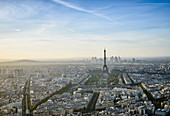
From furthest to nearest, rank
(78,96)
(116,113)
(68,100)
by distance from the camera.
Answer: (78,96)
(68,100)
(116,113)

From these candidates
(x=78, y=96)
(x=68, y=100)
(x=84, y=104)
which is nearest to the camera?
(x=84, y=104)

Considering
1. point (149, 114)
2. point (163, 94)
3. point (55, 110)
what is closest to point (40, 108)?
point (55, 110)

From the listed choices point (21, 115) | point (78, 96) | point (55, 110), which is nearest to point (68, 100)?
point (78, 96)

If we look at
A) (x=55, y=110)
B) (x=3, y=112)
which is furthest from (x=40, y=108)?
(x=3, y=112)

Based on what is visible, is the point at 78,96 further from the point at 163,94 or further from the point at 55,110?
the point at 163,94

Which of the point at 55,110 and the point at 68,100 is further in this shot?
the point at 68,100

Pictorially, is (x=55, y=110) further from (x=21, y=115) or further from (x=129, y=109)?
(x=129, y=109)

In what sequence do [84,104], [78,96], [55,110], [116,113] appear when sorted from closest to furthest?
[116,113] → [55,110] → [84,104] → [78,96]

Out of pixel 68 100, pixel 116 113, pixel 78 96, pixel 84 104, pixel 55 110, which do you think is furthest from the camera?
pixel 78 96

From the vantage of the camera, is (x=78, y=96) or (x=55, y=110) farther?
(x=78, y=96)
